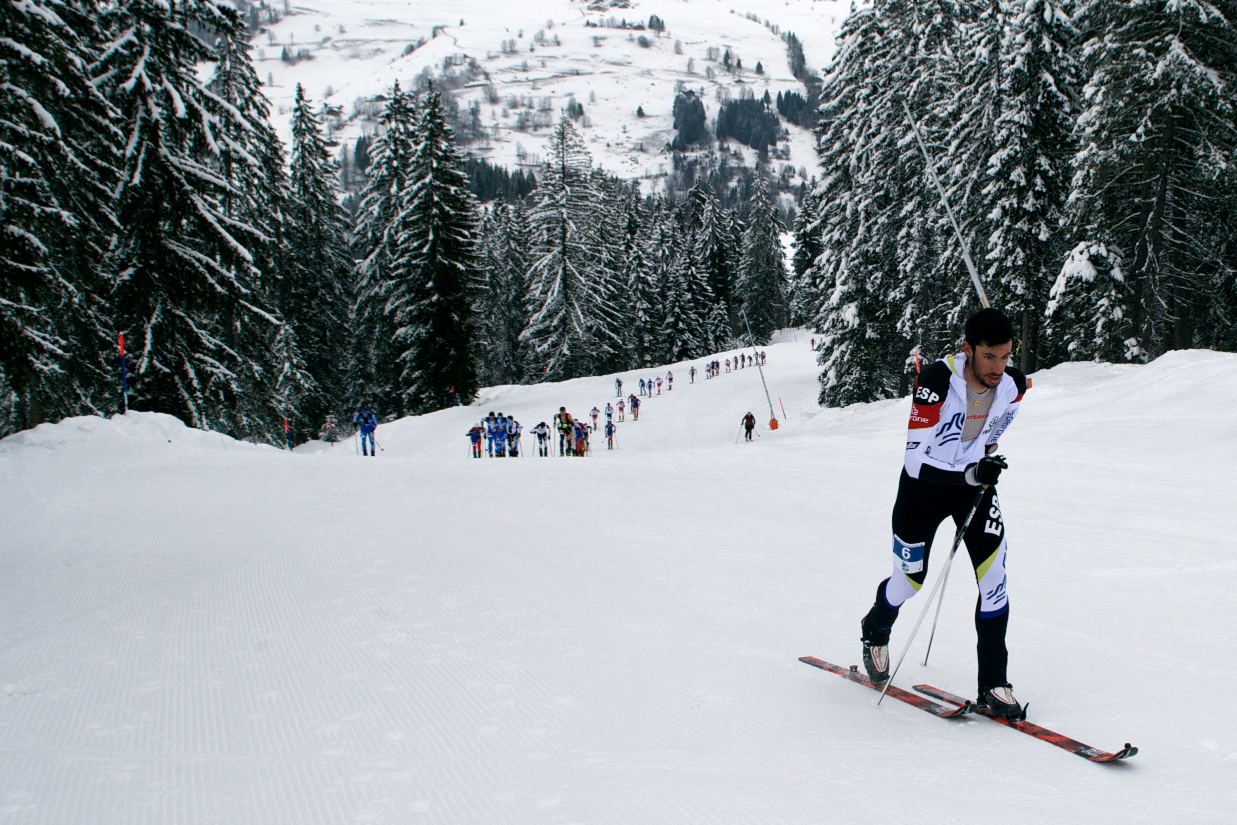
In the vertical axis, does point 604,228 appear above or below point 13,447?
above

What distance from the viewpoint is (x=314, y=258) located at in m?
40.9

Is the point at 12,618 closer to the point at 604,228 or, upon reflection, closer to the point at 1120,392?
the point at 1120,392

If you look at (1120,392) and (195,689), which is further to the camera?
(1120,392)

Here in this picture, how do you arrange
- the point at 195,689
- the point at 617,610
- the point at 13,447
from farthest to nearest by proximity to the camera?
the point at 13,447, the point at 617,610, the point at 195,689

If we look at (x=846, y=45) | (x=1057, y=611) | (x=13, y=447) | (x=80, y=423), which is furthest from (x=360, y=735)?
(x=846, y=45)

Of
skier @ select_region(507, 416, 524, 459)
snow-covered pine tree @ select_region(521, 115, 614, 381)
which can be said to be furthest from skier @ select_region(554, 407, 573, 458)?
snow-covered pine tree @ select_region(521, 115, 614, 381)

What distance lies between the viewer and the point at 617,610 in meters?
6.29

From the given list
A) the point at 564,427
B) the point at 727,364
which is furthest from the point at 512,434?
the point at 727,364

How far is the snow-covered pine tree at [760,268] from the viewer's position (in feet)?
248

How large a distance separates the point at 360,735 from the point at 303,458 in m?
11.2

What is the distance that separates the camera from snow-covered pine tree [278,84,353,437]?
3809cm

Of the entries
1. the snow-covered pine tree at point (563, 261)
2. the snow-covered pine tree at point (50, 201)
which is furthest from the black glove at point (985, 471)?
the snow-covered pine tree at point (563, 261)

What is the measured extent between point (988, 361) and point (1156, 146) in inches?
902

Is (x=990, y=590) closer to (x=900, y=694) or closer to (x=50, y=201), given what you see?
(x=900, y=694)
